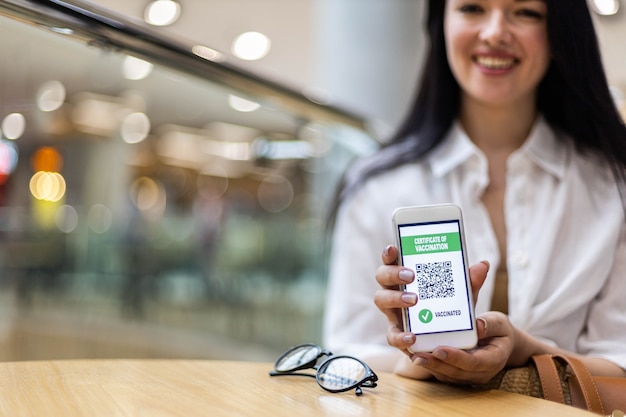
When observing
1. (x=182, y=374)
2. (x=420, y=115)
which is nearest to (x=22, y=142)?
(x=420, y=115)

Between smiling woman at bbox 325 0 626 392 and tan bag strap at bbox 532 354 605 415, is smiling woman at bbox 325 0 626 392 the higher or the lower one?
the higher one

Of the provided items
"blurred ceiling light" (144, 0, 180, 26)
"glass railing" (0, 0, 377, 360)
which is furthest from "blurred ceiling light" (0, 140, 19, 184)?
"blurred ceiling light" (144, 0, 180, 26)

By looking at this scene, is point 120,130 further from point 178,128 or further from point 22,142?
point 22,142

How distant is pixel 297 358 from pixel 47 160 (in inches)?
141

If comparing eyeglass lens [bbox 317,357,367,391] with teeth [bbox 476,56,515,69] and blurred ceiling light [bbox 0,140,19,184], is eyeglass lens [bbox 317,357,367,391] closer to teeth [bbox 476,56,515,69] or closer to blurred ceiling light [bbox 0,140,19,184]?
teeth [bbox 476,56,515,69]

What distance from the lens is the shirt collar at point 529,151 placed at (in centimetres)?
169

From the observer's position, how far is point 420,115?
1.93m

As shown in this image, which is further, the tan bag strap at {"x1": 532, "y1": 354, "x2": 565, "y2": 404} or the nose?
the nose

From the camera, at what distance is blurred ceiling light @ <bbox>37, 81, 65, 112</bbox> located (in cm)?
369

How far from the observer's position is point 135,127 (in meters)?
6.23

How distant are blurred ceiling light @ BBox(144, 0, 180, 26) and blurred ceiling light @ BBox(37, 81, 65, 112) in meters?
0.81

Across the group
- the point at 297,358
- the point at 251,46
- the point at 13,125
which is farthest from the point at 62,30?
the point at 251,46

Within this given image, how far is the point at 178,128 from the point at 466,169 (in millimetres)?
5822

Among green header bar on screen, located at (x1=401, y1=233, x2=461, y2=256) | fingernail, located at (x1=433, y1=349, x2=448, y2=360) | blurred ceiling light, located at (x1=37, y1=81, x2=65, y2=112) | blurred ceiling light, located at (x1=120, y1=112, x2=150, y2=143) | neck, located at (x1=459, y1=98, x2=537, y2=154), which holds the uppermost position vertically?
blurred ceiling light, located at (x1=120, y1=112, x2=150, y2=143)
